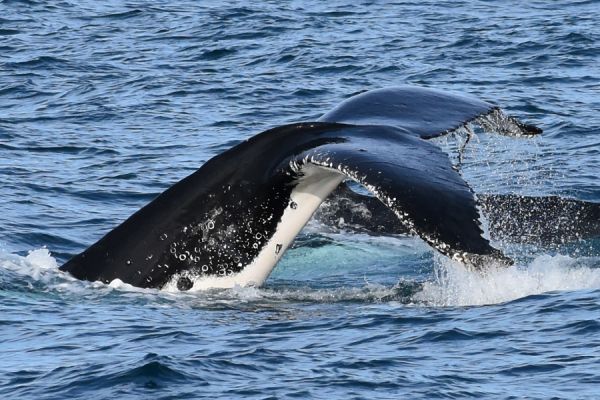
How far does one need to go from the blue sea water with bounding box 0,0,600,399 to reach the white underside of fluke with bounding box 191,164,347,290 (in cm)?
14

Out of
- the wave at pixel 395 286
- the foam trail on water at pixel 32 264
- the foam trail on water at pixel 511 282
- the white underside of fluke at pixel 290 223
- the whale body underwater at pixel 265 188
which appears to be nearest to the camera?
the whale body underwater at pixel 265 188

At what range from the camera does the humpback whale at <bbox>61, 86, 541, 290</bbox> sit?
858 centimetres

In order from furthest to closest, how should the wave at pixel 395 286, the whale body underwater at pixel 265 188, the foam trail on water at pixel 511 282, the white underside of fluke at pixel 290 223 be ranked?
the foam trail on water at pixel 511 282 < the wave at pixel 395 286 < the white underside of fluke at pixel 290 223 < the whale body underwater at pixel 265 188

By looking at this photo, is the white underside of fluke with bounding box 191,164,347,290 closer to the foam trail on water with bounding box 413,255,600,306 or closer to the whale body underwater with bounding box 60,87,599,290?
the whale body underwater with bounding box 60,87,599,290

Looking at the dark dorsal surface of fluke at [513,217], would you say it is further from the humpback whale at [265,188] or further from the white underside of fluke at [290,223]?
the white underside of fluke at [290,223]

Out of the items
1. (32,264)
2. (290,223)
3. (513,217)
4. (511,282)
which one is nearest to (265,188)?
(290,223)

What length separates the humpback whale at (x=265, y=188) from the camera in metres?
8.58

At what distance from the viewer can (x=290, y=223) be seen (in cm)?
902

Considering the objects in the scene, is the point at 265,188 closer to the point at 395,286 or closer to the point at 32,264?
the point at 395,286

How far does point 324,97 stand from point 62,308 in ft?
37.8

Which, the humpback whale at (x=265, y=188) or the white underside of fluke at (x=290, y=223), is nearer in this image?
the humpback whale at (x=265, y=188)

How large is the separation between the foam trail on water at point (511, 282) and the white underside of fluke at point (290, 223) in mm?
1014

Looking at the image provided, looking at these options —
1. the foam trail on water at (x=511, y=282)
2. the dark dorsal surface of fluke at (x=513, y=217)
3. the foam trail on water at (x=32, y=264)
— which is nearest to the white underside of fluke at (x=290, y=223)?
the foam trail on water at (x=511, y=282)

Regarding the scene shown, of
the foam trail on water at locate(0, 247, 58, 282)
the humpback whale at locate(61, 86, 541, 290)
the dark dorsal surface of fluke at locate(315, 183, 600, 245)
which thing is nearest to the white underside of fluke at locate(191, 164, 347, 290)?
the humpback whale at locate(61, 86, 541, 290)
